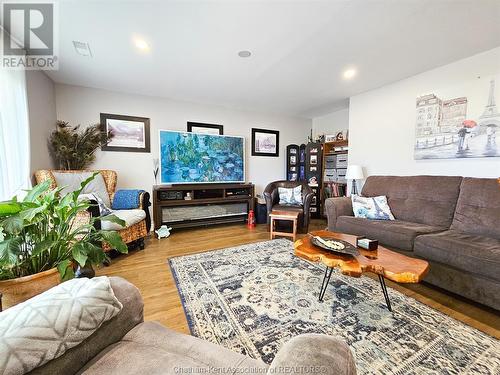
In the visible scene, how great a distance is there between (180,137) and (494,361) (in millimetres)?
3838

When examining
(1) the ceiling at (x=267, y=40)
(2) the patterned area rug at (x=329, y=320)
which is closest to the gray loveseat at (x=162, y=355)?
(2) the patterned area rug at (x=329, y=320)

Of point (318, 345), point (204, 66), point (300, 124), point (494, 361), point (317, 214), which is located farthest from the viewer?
point (300, 124)

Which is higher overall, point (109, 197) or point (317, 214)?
point (109, 197)

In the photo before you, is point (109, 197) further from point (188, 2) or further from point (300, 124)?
point (300, 124)

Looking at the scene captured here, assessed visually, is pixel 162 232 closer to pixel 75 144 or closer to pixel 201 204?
pixel 201 204

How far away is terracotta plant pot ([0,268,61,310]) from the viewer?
88cm

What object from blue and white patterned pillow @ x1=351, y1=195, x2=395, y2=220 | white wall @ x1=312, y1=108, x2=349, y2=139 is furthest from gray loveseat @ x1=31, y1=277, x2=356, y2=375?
white wall @ x1=312, y1=108, x2=349, y2=139

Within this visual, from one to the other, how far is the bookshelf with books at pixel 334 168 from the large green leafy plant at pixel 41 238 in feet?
12.1

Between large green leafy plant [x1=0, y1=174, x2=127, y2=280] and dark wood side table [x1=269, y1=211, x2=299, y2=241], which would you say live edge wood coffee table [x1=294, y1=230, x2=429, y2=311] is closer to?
large green leafy plant [x1=0, y1=174, x2=127, y2=280]

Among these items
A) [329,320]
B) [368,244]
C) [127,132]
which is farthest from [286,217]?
[127,132]

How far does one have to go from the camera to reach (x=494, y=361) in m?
1.09

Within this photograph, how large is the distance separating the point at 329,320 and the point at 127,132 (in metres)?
3.62

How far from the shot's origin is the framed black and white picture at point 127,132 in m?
3.27

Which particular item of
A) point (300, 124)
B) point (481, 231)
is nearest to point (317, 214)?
point (300, 124)
